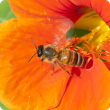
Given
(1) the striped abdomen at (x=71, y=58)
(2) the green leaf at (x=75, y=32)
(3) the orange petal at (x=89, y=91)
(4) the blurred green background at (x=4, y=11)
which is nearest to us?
(3) the orange petal at (x=89, y=91)

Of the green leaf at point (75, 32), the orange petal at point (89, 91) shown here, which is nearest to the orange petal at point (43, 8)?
the green leaf at point (75, 32)

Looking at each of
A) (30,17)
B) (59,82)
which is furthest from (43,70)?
(30,17)

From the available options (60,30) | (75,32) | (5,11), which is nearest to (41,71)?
(60,30)

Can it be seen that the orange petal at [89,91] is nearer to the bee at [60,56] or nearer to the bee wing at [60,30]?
the bee at [60,56]

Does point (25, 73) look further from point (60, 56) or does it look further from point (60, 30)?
point (60, 30)

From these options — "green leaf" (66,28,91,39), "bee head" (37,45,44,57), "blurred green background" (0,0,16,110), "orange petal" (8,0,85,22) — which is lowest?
"blurred green background" (0,0,16,110)

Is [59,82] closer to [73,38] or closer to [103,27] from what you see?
[73,38]

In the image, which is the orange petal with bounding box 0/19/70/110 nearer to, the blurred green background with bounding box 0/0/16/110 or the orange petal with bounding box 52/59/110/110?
the orange petal with bounding box 52/59/110/110

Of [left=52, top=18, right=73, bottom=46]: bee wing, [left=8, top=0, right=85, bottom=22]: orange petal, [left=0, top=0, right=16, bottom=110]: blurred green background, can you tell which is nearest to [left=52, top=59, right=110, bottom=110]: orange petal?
[left=52, top=18, right=73, bottom=46]: bee wing
